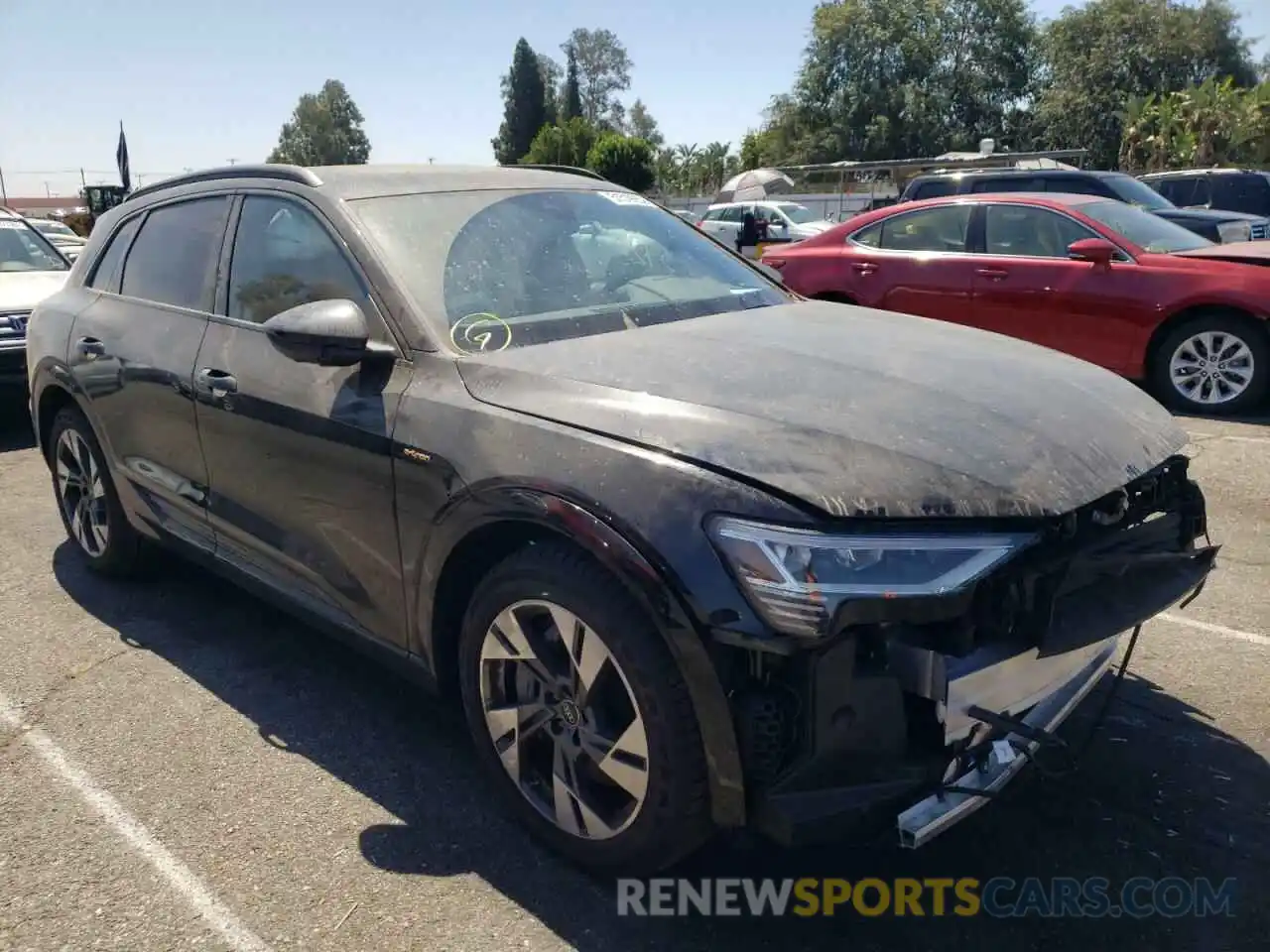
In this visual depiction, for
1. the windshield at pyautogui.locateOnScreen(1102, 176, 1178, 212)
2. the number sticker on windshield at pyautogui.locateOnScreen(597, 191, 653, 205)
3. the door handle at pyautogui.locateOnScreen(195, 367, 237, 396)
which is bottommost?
the door handle at pyautogui.locateOnScreen(195, 367, 237, 396)

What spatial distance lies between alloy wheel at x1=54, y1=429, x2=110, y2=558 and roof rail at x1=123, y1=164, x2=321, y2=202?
3.81ft

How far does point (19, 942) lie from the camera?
2387 millimetres

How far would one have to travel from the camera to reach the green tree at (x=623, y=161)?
54562mm

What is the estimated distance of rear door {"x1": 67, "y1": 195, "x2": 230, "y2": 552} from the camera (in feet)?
11.9

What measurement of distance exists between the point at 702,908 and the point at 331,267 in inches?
81.7

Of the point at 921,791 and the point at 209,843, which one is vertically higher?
the point at 921,791

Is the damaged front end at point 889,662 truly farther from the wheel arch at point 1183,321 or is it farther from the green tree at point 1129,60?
the green tree at point 1129,60

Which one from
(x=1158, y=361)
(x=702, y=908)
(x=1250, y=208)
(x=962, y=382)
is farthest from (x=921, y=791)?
(x=1250, y=208)

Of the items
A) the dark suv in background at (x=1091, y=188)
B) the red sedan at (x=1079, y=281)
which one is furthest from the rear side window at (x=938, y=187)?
the red sedan at (x=1079, y=281)

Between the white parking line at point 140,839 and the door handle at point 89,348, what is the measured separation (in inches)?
55.4

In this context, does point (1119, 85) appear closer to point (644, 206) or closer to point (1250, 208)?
point (1250, 208)

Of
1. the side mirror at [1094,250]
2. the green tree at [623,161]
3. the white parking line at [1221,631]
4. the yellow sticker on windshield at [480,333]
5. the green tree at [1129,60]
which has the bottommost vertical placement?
the white parking line at [1221,631]

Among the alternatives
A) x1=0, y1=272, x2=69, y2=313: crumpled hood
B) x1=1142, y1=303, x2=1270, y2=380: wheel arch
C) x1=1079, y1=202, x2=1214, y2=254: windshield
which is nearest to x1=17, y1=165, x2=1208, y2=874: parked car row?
x1=0, y1=272, x2=69, y2=313: crumpled hood

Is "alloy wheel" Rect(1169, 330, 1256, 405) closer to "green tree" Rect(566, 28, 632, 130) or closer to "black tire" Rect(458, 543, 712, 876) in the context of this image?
"black tire" Rect(458, 543, 712, 876)
